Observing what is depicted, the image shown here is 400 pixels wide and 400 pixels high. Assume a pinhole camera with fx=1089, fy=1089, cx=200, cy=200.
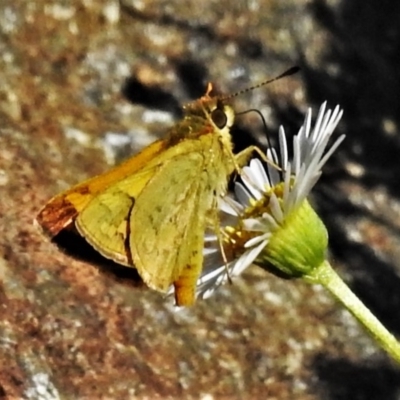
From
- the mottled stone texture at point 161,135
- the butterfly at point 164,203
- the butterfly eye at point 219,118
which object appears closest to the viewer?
the butterfly at point 164,203

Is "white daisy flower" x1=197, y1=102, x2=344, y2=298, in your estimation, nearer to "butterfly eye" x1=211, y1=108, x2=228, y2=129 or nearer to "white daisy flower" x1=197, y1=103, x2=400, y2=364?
"white daisy flower" x1=197, y1=103, x2=400, y2=364

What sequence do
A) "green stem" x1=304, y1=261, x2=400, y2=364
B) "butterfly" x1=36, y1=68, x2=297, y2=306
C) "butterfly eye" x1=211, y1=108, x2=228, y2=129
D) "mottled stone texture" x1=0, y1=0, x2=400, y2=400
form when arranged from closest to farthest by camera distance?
"green stem" x1=304, y1=261, x2=400, y2=364, "butterfly" x1=36, y1=68, x2=297, y2=306, "butterfly eye" x1=211, y1=108, x2=228, y2=129, "mottled stone texture" x1=0, y1=0, x2=400, y2=400

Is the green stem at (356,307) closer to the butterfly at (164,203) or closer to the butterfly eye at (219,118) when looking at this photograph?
the butterfly at (164,203)

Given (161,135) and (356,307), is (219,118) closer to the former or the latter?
(356,307)

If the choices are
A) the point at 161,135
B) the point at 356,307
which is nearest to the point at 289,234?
the point at 356,307

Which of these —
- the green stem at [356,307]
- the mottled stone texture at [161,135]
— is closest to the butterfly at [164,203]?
the mottled stone texture at [161,135]

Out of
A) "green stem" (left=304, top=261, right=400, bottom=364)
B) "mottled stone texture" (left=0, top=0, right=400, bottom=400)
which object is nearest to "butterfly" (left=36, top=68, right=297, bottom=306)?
"mottled stone texture" (left=0, top=0, right=400, bottom=400)

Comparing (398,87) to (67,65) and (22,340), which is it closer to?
(67,65)

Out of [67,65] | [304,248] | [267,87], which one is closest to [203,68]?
[267,87]
